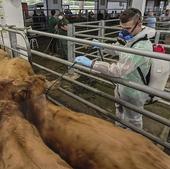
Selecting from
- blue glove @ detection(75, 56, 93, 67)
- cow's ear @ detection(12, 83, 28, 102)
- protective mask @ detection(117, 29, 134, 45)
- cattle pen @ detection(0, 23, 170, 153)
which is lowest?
cattle pen @ detection(0, 23, 170, 153)

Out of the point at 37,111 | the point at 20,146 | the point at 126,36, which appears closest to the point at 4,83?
the point at 37,111

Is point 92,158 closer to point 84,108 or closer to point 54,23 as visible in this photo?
point 84,108

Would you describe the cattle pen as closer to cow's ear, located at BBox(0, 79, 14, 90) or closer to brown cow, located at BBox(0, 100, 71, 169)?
cow's ear, located at BBox(0, 79, 14, 90)

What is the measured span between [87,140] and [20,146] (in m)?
0.33

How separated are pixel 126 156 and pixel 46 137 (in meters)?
0.55

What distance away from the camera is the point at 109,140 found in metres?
1.08

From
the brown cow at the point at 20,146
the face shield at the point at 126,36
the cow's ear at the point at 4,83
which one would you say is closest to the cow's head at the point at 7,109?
the brown cow at the point at 20,146

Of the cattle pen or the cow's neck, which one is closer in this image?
the cow's neck

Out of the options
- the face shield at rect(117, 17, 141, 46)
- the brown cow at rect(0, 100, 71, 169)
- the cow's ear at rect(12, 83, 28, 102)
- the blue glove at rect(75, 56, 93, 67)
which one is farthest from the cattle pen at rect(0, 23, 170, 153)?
the brown cow at rect(0, 100, 71, 169)

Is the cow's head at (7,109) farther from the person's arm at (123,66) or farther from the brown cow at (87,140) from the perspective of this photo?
the person's arm at (123,66)

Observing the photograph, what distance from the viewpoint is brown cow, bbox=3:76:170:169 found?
981 millimetres

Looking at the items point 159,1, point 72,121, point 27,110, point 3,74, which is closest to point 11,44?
point 3,74

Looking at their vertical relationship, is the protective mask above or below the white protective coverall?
above

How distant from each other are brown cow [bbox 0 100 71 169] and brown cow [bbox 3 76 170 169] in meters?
0.11
